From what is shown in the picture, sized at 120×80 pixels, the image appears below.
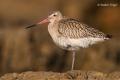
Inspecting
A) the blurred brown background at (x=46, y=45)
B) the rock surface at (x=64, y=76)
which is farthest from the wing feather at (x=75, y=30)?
the blurred brown background at (x=46, y=45)

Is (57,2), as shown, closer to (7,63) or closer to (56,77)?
(7,63)

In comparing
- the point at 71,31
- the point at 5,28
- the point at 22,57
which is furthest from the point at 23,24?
Result: the point at 71,31

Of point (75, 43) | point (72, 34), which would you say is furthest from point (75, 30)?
point (75, 43)

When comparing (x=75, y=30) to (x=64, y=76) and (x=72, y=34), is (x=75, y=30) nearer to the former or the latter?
(x=72, y=34)

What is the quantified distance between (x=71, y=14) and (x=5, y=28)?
3312 millimetres

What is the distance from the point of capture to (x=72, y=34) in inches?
810

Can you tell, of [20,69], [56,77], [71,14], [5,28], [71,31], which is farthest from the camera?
[71,14]

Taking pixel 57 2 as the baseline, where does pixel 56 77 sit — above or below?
below

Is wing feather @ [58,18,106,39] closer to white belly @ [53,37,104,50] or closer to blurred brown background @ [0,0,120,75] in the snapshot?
white belly @ [53,37,104,50]

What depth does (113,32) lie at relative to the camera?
3238cm

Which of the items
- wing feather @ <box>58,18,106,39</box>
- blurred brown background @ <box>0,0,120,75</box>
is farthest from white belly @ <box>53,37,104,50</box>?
blurred brown background @ <box>0,0,120,75</box>

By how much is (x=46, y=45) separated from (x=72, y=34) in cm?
913

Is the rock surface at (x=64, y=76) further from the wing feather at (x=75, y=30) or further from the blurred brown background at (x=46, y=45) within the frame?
the blurred brown background at (x=46, y=45)

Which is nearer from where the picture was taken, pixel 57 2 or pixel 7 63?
pixel 7 63
